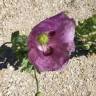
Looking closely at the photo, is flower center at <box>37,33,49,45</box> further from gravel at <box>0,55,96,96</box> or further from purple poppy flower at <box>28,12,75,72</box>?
gravel at <box>0,55,96,96</box>

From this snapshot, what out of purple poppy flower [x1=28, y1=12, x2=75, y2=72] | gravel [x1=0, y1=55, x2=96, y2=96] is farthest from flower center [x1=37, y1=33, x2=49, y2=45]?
gravel [x1=0, y1=55, x2=96, y2=96]

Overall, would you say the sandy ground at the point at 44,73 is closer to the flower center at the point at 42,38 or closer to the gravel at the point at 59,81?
the gravel at the point at 59,81

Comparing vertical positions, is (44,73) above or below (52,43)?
below

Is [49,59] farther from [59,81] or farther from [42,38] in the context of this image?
[59,81]

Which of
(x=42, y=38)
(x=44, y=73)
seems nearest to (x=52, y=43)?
(x=42, y=38)

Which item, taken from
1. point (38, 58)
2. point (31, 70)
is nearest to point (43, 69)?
point (38, 58)
